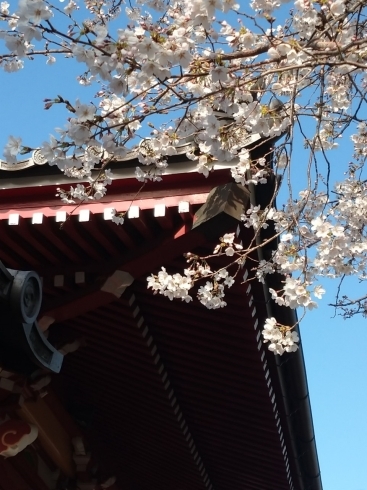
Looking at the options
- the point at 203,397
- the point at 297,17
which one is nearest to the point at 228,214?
the point at 297,17

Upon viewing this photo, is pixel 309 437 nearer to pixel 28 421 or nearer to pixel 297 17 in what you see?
pixel 28 421

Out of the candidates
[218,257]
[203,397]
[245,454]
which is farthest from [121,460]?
[218,257]

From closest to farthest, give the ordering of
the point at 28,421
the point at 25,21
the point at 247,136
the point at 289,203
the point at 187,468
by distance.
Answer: the point at 25,21
the point at 247,136
the point at 289,203
the point at 28,421
the point at 187,468

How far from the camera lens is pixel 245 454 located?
659 centimetres

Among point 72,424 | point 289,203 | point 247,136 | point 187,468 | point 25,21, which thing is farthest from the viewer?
point 187,468

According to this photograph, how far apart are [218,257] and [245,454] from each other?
10.2 feet

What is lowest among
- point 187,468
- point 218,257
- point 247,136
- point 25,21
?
point 187,468

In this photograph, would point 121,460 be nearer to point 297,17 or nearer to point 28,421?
point 28,421

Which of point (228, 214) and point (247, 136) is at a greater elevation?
point (247, 136)

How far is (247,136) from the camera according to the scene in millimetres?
3572

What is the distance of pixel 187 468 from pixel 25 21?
5.01 meters

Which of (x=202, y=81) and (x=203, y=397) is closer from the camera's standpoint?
(x=202, y=81)

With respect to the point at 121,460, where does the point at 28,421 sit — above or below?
above

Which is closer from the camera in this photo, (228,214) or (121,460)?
(228,214)
